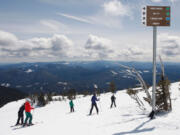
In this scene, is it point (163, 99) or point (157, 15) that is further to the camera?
point (163, 99)

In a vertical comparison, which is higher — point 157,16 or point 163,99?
point 157,16

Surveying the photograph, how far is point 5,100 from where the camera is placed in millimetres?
197875

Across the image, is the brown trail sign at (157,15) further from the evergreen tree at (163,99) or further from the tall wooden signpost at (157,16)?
the evergreen tree at (163,99)

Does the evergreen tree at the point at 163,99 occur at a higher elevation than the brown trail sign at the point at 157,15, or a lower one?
lower

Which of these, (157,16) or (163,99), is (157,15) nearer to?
(157,16)

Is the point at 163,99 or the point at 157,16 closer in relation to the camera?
the point at 157,16

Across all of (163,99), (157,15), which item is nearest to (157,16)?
(157,15)

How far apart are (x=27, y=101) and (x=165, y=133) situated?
9736mm

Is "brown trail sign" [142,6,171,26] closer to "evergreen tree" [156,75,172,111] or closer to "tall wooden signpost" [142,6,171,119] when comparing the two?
"tall wooden signpost" [142,6,171,119]

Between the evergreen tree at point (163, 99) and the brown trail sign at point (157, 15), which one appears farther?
the evergreen tree at point (163, 99)

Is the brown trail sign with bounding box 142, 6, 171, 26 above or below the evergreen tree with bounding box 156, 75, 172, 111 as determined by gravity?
above

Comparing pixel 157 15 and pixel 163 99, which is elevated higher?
pixel 157 15

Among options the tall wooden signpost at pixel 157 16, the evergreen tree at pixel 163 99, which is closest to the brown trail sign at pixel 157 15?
the tall wooden signpost at pixel 157 16

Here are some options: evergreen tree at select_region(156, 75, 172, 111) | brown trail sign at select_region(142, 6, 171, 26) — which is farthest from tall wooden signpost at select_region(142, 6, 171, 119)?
evergreen tree at select_region(156, 75, 172, 111)
